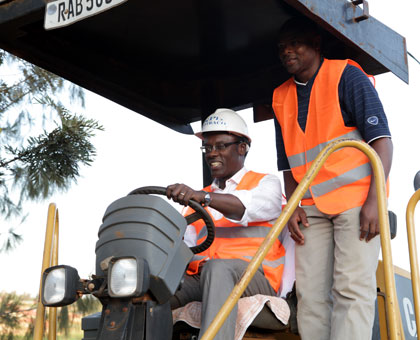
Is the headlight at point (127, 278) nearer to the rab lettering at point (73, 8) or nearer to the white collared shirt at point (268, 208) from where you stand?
the white collared shirt at point (268, 208)

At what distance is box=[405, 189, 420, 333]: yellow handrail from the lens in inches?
103

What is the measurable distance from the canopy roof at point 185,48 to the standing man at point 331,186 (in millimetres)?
233

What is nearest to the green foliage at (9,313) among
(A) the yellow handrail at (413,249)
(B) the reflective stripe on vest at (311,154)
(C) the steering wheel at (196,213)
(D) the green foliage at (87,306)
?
(D) the green foliage at (87,306)

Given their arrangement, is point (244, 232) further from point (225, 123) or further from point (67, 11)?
point (67, 11)

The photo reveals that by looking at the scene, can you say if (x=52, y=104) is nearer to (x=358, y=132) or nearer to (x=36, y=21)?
(x=36, y=21)

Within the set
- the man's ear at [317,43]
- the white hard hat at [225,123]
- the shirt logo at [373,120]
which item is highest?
the man's ear at [317,43]

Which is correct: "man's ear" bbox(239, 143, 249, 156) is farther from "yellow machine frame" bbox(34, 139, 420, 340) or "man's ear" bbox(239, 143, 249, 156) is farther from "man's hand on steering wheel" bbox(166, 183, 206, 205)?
"yellow machine frame" bbox(34, 139, 420, 340)

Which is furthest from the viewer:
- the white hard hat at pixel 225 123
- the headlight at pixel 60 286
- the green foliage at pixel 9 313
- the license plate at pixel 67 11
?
the green foliage at pixel 9 313

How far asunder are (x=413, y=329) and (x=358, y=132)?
1297 millimetres

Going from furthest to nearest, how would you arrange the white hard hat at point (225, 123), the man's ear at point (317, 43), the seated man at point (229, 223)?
the white hard hat at point (225, 123) → the man's ear at point (317, 43) → the seated man at point (229, 223)

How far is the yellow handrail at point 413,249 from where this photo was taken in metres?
2.63

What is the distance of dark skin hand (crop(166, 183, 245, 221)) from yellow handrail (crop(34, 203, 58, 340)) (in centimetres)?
69

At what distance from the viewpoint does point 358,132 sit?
296 centimetres

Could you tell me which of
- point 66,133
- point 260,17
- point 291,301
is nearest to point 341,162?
point 291,301
